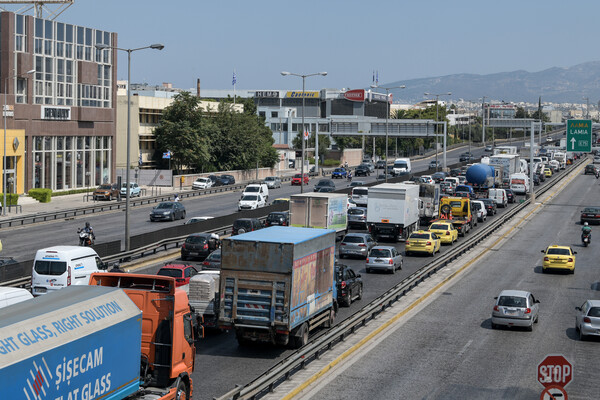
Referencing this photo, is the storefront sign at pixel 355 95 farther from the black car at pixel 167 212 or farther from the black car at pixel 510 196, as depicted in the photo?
the black car at pixel 167 212

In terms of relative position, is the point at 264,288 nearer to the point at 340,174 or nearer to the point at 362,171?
the point at 340,174

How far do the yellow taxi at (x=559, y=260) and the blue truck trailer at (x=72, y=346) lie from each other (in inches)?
1194

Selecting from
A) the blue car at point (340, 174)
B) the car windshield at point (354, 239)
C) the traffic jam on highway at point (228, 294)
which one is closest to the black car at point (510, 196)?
the traffic jam on highway at point (228, 294)

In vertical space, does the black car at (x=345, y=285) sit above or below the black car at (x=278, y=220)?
below

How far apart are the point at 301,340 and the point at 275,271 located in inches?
96.1

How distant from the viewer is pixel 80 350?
1334 centimetres

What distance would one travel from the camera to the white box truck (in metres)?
49.8

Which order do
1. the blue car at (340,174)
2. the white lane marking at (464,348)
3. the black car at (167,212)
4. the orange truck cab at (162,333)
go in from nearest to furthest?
1. the orange truck cab at (162,333)
2. the white lane marking at (464,348)
3. the black car at (167,212)
4. the blue car at (340,174)

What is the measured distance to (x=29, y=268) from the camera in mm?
33812

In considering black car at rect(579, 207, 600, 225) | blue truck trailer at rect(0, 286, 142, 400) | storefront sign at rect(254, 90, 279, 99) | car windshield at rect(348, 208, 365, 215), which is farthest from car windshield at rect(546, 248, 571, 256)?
storefront sign at rect(254, 90, 279, 99)

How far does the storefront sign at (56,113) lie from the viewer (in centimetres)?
7481

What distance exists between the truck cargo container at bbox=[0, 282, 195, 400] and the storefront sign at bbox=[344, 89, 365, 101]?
16006 cm

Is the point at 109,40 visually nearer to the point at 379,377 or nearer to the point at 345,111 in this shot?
the point at 379,377

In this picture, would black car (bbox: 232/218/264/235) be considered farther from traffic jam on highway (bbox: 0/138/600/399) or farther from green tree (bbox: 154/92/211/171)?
green tree (bbox: 154/92/211/171)
